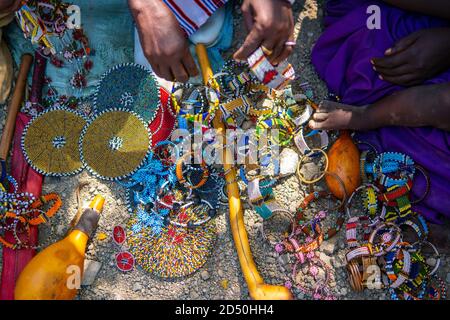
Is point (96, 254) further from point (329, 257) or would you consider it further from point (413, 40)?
point (413, 40)

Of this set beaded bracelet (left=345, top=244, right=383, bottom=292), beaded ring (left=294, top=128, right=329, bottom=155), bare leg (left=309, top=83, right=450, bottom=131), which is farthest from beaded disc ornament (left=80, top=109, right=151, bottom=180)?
beaded bracelet (left=345, top=244, right=383, bottom=292)

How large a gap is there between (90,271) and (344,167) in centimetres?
136

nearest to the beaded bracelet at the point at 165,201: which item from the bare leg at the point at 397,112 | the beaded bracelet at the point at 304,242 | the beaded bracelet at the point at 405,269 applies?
the beaded bracelet at the point at 304,242

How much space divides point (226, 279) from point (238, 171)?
21.8 inches

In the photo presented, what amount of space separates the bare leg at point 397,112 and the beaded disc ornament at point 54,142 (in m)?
1.26

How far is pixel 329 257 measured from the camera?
2.35m

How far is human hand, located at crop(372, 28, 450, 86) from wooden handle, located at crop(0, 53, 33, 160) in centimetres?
187

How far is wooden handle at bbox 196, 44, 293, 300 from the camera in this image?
7.06 ft

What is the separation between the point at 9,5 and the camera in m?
2.14

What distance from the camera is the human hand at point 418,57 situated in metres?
2.21

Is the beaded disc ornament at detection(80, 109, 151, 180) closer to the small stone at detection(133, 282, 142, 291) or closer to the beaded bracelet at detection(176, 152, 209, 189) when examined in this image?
the beaded bracelet at detection(176, 152, 209, 189)

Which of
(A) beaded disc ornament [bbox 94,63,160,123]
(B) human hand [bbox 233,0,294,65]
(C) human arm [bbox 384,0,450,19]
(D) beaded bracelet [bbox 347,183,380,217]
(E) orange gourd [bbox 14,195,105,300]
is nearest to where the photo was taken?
(B) human hand [bbox 233,0,294,65]

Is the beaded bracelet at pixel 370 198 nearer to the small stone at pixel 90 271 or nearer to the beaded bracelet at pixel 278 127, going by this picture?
the beaded bracelet at pixel 278 127

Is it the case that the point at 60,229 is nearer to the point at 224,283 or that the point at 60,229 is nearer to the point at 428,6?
the point at 224,283
